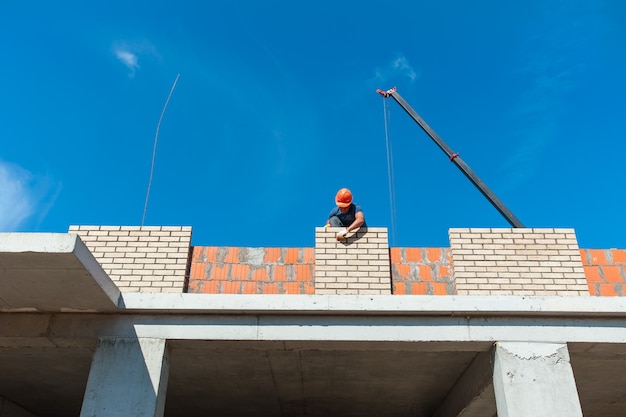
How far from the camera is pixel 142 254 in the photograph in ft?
20.3

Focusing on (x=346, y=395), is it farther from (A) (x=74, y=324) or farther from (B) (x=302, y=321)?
(A) (x=74, y=324)

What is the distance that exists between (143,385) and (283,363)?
188cm

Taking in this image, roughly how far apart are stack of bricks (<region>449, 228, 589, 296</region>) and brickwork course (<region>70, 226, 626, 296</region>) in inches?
0.4

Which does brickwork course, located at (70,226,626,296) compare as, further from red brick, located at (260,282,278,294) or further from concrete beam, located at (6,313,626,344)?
concrete beam, located at (6,313,626,344)

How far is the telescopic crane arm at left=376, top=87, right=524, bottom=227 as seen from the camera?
10703 mm

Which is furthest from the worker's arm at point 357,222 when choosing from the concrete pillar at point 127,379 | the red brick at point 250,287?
the concrete pillar at point 127,379

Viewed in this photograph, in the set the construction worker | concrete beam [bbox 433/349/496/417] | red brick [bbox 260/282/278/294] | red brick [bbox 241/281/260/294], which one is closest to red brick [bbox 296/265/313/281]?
red brick [bbox 260/282/278/294]

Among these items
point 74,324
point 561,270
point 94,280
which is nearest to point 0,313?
point 74,324

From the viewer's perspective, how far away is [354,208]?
6.65 metres

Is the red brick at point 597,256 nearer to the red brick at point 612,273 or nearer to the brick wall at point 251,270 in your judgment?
the red brick at point 612,273

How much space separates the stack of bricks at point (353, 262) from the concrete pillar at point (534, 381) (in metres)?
1.28

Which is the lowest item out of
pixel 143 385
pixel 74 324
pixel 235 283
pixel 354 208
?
pixel 143 385

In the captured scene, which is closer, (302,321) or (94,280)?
(94,280)

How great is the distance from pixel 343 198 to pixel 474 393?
8.71 feet
